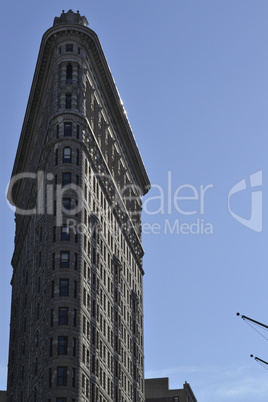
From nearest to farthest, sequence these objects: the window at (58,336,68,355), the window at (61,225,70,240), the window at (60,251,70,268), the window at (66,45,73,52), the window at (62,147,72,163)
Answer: the window at (58,336,68,355) → the window at (60,251,70,268) → the window at (61,225,70,240) → the window at (62,147,72,163) → the window at (66,45,73,52)

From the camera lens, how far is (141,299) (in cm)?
16225

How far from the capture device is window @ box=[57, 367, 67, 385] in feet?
340

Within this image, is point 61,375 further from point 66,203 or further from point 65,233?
point 66,203

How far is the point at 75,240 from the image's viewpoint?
114625 mm

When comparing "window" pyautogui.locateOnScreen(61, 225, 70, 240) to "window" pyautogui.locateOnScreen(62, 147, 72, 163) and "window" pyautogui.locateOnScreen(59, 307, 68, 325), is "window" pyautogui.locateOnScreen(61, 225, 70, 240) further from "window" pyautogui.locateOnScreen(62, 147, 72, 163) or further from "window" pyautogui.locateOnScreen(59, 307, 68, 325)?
"window" pyautogui.locateOnScreen(62, 147, 72, 163)

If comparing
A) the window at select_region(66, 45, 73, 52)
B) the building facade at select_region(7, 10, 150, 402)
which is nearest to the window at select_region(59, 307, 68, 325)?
the building facade at select_region(7, 10, 150, 402)

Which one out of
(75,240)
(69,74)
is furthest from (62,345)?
(69,74)

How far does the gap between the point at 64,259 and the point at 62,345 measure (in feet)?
41.2

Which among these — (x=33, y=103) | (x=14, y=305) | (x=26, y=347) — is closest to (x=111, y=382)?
(x=26, y=347)

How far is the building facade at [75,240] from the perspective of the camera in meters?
110

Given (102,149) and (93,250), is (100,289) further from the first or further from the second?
(102,149)

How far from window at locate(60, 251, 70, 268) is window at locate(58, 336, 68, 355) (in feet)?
34.3

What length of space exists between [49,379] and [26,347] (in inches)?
904

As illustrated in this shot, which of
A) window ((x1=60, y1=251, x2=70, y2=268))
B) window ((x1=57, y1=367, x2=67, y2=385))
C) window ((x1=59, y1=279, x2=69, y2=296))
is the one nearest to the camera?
window ((x1=57, y1=367, x2=67, y2=385))
